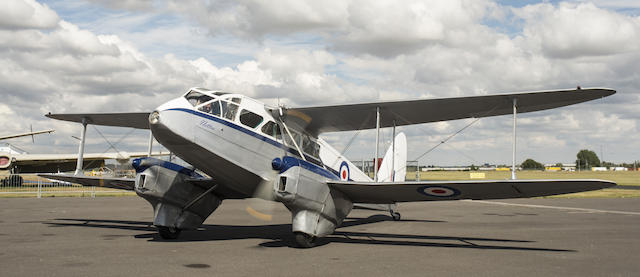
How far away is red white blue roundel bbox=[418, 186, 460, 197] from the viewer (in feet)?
36.5

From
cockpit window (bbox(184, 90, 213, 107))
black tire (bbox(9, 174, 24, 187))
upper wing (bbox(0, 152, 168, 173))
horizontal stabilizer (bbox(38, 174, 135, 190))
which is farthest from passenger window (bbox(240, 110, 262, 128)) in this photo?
black tire (bbox(9, 174, 24, 187))

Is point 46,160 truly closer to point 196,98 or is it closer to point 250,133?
point 196,98

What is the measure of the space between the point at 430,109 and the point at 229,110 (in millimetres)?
5379

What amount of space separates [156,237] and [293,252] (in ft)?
14.8

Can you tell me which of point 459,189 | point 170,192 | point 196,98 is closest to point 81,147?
point 170,192

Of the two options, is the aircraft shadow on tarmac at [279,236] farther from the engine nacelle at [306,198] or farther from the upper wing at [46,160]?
the upper wing at [46,160]

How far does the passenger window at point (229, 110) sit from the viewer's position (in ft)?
35.2

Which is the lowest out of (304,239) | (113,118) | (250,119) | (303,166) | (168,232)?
(168,232)

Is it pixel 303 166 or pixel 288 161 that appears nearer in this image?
pixel 288 161

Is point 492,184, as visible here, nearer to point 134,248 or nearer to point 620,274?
point 620,274

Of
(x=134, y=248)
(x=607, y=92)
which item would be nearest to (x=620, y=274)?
(x=607, y=92)

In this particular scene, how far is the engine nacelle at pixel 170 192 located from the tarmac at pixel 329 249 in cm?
57

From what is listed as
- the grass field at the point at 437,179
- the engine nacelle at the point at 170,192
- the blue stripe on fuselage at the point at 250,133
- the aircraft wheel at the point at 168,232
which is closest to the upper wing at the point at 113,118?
the engine nacelle at the point at 170,192

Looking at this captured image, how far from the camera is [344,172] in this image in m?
14.4
